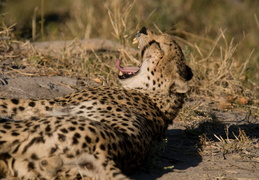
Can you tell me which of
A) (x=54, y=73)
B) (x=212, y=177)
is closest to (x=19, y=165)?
(x=212, y=177)

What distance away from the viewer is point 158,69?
4.70 metres

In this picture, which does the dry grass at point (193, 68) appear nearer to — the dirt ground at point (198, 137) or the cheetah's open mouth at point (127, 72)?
the dirt ground at point (198, 137)

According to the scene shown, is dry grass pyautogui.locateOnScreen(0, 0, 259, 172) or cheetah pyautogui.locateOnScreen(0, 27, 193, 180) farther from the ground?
cheetah pyautogui.locateOnScreen(0, 27, 193, 180)

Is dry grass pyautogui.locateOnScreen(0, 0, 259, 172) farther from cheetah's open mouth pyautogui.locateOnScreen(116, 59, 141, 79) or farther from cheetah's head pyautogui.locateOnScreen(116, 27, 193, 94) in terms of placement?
cheetah's open mouth pyautogui.locateOnScreen(116, 59, 141, 79)

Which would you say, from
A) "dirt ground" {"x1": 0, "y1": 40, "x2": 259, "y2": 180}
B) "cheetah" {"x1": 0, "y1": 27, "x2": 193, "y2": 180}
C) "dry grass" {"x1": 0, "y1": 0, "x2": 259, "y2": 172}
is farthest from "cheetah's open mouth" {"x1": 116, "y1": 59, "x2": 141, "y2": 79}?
"dry grass" {"x1": 0, "y1": 0, "x2": 259, "y2": 172}

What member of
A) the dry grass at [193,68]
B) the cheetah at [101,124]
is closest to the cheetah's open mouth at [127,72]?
the cheetah at [101,124]

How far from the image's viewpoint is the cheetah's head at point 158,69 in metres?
4.66

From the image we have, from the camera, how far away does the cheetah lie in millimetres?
3033

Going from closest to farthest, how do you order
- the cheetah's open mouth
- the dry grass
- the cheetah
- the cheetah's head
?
the cheetah
the cheetah's head
the cheetah's open mouth
the dry grass

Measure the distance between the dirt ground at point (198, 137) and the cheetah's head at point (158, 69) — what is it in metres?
0.50

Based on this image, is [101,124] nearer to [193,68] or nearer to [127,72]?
[127,72]

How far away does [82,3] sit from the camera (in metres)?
10.3

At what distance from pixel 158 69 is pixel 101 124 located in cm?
150

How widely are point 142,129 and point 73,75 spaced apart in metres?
2.39
